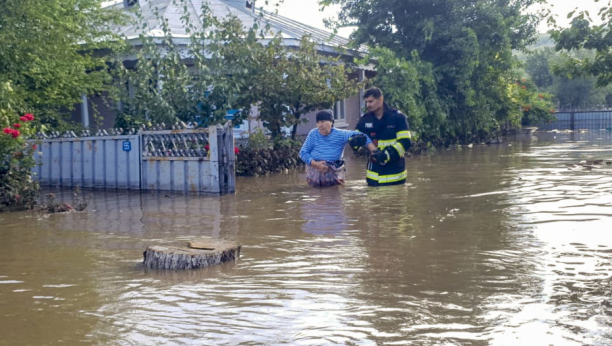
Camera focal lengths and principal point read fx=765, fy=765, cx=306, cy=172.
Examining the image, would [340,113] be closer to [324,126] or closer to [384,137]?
[324,126]

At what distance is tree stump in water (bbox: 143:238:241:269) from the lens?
7.21 metres

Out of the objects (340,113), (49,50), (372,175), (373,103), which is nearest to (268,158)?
(49,50)

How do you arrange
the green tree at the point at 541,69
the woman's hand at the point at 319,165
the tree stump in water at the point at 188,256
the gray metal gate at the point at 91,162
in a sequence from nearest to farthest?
the tree stump in water at the point at 188,256
the woman's hand at the point at 319,165
the gray metal gate at the point at 91,162
the green tree at the point at 541,69

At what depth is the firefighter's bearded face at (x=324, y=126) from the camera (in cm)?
1277

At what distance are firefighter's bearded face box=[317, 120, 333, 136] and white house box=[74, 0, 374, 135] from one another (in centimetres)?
530

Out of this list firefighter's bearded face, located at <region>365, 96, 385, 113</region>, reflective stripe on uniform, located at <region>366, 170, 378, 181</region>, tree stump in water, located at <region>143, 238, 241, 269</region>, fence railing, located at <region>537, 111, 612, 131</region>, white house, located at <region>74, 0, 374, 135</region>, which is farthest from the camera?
fence railing, located at <region>537, 111, 612, 131</region>

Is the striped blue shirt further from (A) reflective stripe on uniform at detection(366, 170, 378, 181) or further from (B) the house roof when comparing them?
(B) the house roof

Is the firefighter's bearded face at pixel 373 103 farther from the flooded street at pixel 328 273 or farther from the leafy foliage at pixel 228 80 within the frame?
the leafy foliage at pixel 228 80

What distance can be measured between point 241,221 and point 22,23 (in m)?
6.73

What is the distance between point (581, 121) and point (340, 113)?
2313 centimetres

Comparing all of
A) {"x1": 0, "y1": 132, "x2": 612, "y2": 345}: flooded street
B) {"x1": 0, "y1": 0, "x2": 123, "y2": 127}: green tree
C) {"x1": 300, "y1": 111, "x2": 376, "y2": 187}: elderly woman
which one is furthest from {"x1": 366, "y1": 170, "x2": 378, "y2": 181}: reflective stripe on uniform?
{"x1": 0, "y1": 0, "x2": 123, "y2": 127}: green tree

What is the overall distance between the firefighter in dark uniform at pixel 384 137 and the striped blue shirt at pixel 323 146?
120cm

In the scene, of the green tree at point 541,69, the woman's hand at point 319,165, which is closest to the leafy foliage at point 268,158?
the woman's hand at point 319,165

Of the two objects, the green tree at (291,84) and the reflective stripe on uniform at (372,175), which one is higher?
the green tree at (291,84)
